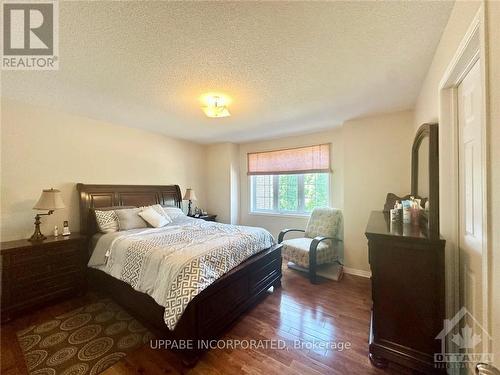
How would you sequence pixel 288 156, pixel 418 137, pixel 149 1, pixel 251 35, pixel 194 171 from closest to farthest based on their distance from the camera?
pixel 149 1
pixel 251 35
pixel 418 137
pixel 288 156
pixel 194 171

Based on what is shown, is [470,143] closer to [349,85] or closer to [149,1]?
[349,85]

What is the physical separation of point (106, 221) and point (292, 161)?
330cm

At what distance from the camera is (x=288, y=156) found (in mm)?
4238

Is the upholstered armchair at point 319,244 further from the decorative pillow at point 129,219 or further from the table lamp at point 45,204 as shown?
the table lamp at point 45,204

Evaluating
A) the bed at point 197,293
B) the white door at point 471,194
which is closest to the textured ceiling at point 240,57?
the white door at point 471,194

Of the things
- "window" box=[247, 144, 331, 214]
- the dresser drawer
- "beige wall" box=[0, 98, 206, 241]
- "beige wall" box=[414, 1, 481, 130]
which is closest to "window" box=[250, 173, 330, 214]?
"window" box=[247, 144, 331, 214]

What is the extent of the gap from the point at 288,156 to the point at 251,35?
2946 mm

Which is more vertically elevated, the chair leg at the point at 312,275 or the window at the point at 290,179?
the window at the point at 290,179

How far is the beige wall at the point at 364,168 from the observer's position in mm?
2877

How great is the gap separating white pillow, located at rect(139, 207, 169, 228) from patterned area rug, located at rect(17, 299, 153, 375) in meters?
1.11

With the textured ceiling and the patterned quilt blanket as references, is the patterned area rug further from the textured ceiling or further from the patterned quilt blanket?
the textured ceiling

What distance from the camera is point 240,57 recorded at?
1665 millimetres

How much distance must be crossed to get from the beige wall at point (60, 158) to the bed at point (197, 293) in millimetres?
243

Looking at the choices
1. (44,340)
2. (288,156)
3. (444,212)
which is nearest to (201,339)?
(44,340)
